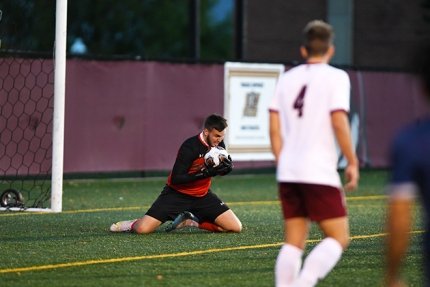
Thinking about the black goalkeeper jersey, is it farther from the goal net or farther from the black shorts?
the goal net

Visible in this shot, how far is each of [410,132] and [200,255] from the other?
17.4 feet

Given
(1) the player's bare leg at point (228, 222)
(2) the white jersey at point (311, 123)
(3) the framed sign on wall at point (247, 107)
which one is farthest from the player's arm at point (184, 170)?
(3) the framed sign on wall at point (247, 107)

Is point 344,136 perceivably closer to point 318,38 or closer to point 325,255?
point 318,38

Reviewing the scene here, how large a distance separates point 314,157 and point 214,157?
4.77 meters

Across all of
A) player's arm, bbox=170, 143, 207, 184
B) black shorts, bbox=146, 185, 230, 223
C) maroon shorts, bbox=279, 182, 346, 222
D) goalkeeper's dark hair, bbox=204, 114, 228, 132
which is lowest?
black shorts, bbox=146, 185, 230, 223

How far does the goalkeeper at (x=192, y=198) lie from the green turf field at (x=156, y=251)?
17 centimetres

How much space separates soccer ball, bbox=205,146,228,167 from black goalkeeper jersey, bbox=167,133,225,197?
0.11m

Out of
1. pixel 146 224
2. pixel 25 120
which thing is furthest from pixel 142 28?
pixel 146 224

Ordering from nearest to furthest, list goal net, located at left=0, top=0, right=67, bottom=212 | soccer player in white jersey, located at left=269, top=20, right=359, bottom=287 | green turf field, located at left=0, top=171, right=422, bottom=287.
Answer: soccer player in white jersey, located at left=269, top=20, right=359, bottom=287, green turf field, located at left=0, top=171, right=422, bottom=287, goal net, located at left=0, top=0, right=67, bottom=212

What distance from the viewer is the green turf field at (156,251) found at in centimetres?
874

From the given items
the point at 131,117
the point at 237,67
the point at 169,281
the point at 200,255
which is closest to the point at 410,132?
the point at 169,281

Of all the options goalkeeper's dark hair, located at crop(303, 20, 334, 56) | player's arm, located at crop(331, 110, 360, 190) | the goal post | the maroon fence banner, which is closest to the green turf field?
the goal post

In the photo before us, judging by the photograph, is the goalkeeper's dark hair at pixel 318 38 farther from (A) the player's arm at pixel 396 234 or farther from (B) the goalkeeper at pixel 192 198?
(B) the goalkeeper at pixel 192 198

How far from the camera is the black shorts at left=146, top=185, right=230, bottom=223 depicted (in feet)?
39.7
